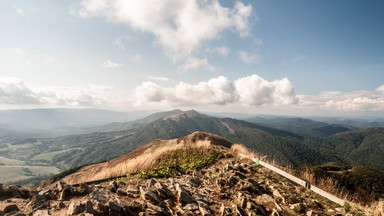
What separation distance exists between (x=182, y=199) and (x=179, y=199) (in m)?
0.12

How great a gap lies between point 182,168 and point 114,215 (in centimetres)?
828

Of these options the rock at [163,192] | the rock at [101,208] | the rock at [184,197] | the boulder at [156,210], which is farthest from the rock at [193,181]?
the rock at [101,208]

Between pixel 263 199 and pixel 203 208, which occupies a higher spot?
pixel 203 208

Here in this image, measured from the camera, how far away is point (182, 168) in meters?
15.8

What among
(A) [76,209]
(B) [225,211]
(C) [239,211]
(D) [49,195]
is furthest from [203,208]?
(D) [49,195]

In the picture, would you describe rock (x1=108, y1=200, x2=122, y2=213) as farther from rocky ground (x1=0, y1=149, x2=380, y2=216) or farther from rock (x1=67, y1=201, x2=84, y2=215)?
rock (x1=67, y1=201, x2=84, y2=215)

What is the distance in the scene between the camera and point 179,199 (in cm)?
970

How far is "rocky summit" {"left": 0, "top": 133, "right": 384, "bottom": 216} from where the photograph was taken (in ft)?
27.5

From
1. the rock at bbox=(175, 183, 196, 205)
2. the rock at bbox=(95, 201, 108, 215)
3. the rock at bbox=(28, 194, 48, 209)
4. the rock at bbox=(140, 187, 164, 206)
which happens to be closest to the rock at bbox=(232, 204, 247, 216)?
the rock at bbox=(175, 183, 196, 205)

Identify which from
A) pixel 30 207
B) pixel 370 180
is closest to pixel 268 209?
pixel 30 207

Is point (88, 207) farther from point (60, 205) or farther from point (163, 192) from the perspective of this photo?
point (163, 192)

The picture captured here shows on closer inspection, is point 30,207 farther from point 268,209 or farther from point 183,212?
point 268,209

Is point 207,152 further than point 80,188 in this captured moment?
Yes

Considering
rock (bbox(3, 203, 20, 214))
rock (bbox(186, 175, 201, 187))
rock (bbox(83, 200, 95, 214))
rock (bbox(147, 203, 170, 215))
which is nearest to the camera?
rock (bbox(83, 200, 95, 214))
